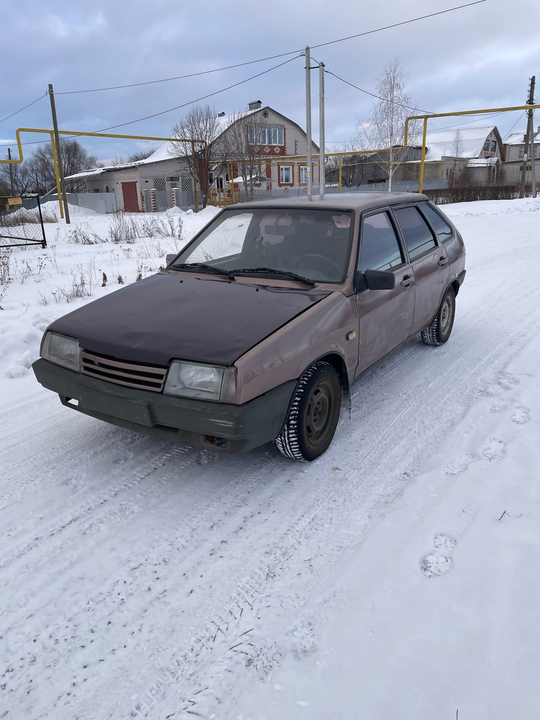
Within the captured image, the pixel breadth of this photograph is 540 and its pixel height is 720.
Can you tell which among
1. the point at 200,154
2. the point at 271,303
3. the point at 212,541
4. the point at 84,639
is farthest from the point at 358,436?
the point at 200,154

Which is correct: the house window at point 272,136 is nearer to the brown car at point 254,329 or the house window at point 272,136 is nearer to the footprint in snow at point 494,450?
the brown car at point 254,329

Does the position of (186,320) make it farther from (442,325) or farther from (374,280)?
(442,325)

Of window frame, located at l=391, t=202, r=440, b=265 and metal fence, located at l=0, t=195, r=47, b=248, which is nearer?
window frame, located at l=391, t=202, r=440, b=265

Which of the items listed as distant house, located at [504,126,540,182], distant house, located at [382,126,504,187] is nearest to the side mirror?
distant house, located at [382,126,504,187]

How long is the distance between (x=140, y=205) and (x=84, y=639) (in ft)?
131

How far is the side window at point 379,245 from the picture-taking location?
3764 mm

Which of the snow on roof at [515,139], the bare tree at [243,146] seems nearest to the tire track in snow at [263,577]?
the bare tree at [243,146]

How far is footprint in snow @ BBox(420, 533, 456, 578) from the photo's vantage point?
2.41m

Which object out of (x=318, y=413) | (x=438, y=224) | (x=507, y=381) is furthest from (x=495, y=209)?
(x=318, y=413)

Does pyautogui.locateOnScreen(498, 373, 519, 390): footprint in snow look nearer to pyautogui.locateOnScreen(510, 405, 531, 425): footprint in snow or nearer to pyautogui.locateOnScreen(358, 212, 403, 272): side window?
pyautogui.locateOnScreen(510, 405, 531, 425): footprint in snow

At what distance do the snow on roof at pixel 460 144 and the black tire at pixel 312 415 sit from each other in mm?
59604

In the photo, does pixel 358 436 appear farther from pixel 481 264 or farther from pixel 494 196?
pixel 494 196

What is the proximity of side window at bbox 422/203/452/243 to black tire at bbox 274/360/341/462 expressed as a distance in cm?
259

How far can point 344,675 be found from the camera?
192 centimetres
